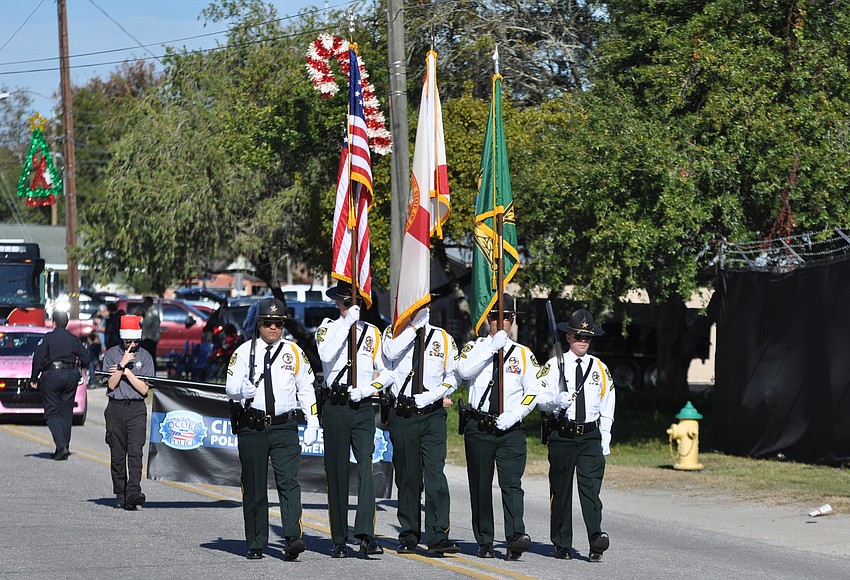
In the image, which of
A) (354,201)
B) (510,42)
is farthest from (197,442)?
(510,42)

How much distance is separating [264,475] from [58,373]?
24.7 ft

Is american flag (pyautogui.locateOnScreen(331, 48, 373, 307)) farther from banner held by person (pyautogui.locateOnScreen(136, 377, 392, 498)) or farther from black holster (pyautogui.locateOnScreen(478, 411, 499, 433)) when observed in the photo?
banner held by person (pyautogui.locateOnScreen(136, 377, 392, 498))

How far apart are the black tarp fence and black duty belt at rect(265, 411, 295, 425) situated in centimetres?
815

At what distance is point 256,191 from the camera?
36.4 meters

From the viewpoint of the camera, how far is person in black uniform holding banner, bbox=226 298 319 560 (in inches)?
377

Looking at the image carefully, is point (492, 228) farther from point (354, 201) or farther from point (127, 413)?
point (127, 413)

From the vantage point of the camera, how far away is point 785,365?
646 inches

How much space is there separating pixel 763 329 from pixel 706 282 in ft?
15.2

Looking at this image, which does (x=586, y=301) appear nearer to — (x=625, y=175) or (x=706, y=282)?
(x=625, y=175)

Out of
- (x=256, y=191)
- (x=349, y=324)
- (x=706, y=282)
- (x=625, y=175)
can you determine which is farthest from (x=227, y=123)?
(x=349, y=324)

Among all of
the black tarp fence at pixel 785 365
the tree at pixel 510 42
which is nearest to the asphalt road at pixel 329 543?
the black tarp fence at pixel 785 365

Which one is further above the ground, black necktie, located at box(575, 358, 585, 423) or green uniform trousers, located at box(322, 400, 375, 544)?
black necktie, located at box(575, 358, 585, 423)

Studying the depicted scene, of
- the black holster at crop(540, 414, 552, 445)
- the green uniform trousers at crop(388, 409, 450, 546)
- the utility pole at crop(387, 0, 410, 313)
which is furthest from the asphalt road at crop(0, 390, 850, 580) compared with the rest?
the utility pole at crop(387, 0, 410, 313)

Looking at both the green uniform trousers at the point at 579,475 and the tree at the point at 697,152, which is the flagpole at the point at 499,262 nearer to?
the green uniform trousers at the point at 579,475
